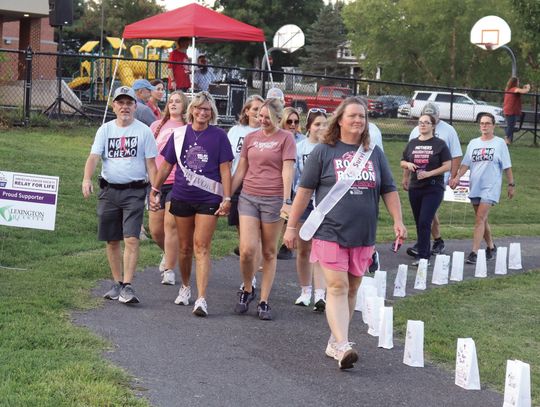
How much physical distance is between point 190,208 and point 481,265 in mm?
4610

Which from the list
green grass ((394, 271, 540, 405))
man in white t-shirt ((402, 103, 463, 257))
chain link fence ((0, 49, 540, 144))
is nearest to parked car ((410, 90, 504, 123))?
chain link fence ((0, 49, 540, 144))

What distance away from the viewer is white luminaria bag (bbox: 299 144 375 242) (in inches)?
282

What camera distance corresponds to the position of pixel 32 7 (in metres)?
29.3

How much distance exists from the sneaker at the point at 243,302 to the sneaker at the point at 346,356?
2.01 meters

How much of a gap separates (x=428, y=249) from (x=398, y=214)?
16.5 ft

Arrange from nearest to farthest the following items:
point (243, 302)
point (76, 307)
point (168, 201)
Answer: point (76, 307)
point (243, 302)
point (168, 201)

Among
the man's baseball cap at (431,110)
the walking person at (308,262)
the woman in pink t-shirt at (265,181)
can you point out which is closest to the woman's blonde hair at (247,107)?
the walking person at (308,262)

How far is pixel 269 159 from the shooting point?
8.84m

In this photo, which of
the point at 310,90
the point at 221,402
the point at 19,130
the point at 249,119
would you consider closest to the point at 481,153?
the point at 249,119

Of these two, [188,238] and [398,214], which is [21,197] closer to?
[188,238]

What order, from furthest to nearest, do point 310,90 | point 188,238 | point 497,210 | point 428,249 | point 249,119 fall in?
point 310,90, point 497,210, point 428,249, point 249,119, point 188,238

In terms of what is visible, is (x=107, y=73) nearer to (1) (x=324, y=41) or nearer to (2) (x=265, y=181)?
(2) (x=265, y=181)

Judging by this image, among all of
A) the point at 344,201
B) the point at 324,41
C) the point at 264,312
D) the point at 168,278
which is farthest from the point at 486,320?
the point at 324,41

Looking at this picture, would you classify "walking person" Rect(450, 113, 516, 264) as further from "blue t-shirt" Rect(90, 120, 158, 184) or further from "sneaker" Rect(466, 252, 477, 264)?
Result: "blue t-shirt" Rect(90, 120, 158, 184)
